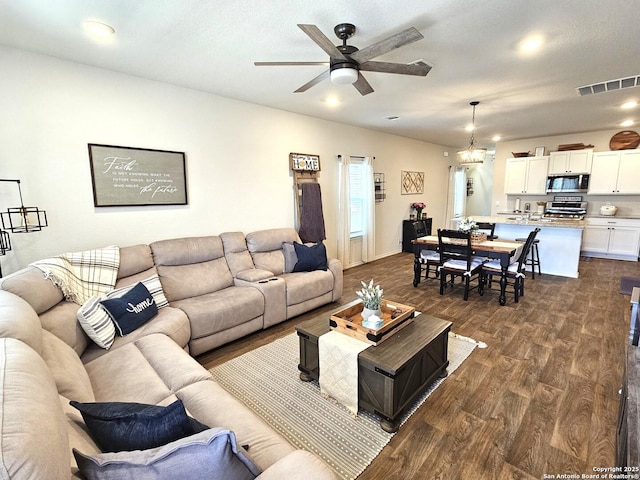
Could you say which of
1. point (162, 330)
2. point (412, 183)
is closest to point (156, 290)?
point (162, 330)

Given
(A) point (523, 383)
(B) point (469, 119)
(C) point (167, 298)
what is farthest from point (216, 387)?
(B) point (469, 119)

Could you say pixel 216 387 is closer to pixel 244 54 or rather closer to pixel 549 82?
pixel 244 54

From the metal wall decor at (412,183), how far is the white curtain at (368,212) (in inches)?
54.2

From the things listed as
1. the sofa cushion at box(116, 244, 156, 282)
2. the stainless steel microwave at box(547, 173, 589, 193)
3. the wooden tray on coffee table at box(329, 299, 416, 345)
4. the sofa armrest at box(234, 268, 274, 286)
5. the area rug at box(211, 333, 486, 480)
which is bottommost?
the area rug at box(211, 333, 486, 480)

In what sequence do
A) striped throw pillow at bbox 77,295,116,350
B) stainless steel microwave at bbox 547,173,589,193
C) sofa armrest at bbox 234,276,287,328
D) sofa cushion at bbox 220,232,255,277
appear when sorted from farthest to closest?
1. stainless steel microwave at bbox 547,173,589,193
2. sofa cushion at bbox 220,232,255,277
3. sofa armrest at bbox 234,276,287,328
4. striped throw pillow at bbox 77,295,116,350

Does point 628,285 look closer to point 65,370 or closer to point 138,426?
point 138,426

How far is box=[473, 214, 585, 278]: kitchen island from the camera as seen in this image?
4855mm

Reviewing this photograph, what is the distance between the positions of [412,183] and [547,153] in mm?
3022

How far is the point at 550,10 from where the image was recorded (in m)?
1.98

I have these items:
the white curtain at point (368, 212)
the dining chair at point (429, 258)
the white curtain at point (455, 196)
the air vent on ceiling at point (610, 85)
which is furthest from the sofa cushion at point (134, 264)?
the white curtain at point (455, 196)

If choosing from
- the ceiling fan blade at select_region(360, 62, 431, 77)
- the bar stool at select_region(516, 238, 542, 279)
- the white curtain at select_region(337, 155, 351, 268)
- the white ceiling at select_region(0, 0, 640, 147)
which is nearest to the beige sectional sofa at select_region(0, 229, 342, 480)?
the white curtain at select_region(337, 155, 351, 268)

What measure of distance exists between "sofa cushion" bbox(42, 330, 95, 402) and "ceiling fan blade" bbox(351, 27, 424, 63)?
2432 mm

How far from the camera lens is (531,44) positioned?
8.02 feet

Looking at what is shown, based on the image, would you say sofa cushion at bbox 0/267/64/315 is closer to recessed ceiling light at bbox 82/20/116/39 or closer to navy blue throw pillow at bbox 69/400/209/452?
navy blue throw pillow at bbox 69/400/209/452
